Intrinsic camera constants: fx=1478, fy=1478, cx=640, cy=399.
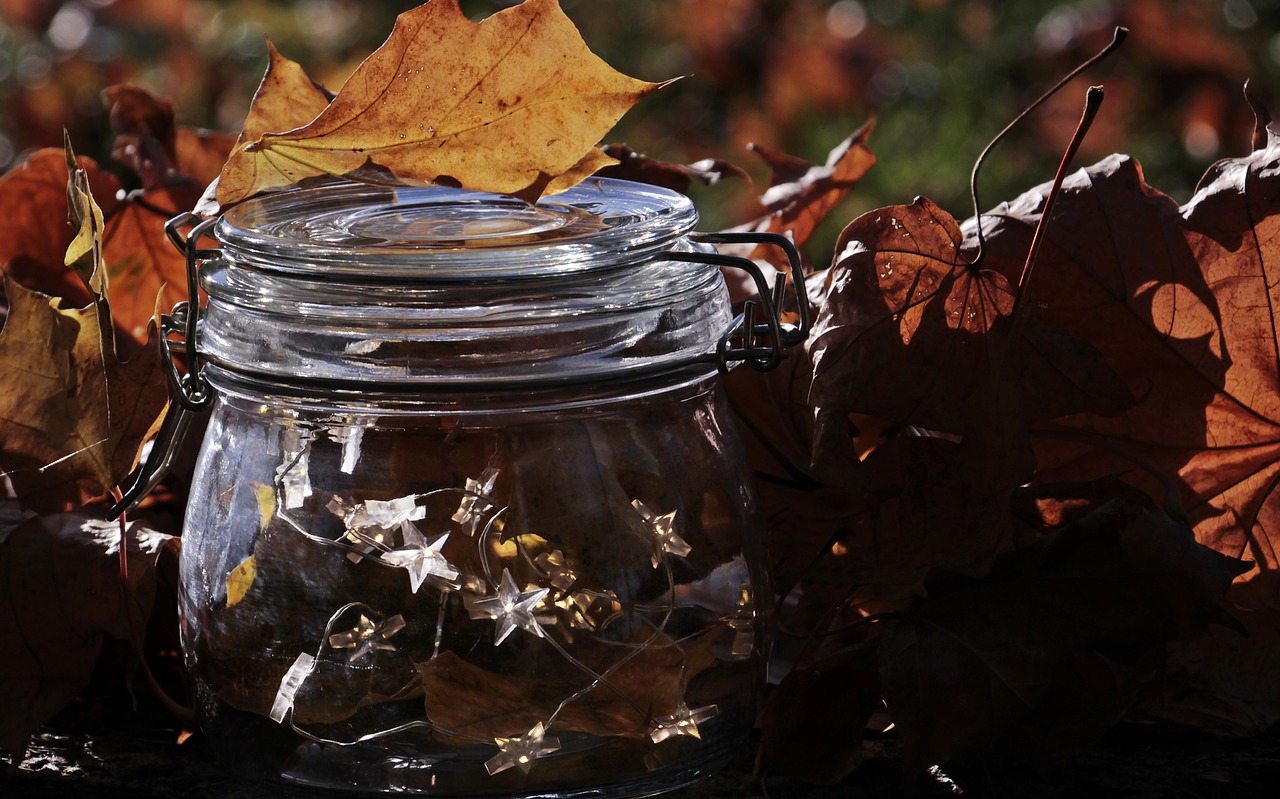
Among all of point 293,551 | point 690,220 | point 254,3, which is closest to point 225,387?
point 293,551

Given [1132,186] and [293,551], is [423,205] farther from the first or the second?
[1132,186]

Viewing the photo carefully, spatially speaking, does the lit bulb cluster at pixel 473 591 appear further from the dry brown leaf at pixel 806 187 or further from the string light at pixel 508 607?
the dry brown leaf at pixel 806 187

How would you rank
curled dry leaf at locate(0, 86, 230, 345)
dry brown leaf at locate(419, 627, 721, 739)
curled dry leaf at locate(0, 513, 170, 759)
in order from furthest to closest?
curled dry leaf at locate(0, 86, 230, 345), curled dry leaf at locate(0, 513, 170, 759), dry brown leaf at locate(419, 627, 721, 739)

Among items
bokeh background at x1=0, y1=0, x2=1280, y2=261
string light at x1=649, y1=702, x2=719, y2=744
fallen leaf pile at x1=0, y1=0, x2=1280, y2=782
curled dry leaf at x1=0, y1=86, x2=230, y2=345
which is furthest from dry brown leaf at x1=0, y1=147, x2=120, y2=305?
bokeh background at x1=0, y1=0, x2=1280, y2=261

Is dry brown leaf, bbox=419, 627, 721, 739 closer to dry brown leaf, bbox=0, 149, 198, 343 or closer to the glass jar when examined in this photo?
the glass jar

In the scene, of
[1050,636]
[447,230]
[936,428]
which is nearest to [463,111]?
[447,230]

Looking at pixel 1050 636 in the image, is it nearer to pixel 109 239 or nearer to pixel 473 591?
pixel 473 591

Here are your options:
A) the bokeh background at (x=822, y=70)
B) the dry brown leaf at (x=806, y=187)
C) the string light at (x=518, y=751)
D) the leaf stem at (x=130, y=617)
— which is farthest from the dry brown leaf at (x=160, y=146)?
the bokeh background at (x=822, y=70)
